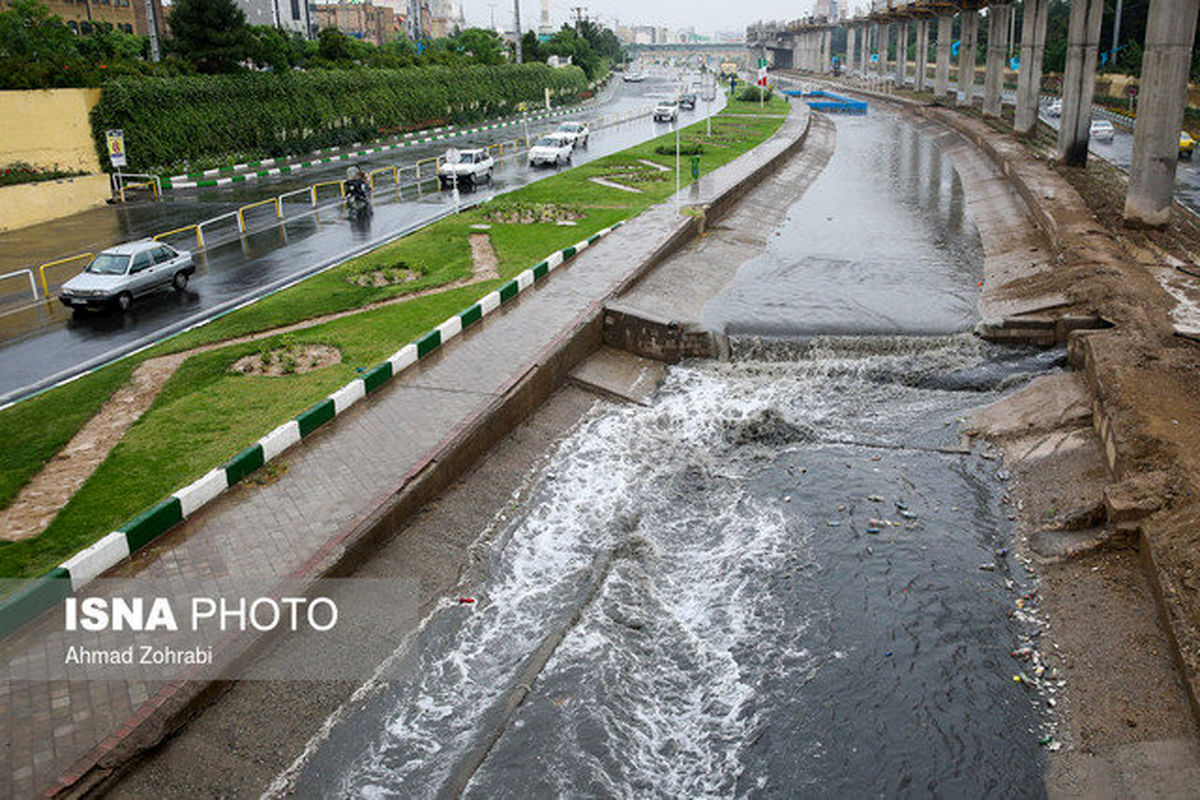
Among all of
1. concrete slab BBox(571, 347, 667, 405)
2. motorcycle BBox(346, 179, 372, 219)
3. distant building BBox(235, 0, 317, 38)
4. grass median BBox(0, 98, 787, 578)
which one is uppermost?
distant building BBox(235, 0, 317, 38)

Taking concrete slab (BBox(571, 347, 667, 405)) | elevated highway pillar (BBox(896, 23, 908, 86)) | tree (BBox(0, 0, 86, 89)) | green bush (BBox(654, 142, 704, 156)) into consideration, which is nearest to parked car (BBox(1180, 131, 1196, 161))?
green bush (BBox(654, 142, 704, 156))

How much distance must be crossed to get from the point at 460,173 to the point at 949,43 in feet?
166

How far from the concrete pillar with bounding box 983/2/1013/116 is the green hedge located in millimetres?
33949

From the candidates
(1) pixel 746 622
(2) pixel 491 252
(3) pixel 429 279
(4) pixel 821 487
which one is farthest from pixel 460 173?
(1) pixel 746 622

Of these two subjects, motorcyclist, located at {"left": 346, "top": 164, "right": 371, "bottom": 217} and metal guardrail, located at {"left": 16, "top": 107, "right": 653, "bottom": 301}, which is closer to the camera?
metal guardrail, located at {"left": 16, "top": 107, "right": 653, "bottom": 301}

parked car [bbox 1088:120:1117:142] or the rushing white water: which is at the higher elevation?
parked car [bbox 1088:120:1117:142]

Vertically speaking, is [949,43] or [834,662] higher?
[949,43]

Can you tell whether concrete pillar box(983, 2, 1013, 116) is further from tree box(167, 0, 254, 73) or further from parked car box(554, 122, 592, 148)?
tree box(167, 0, 254, 73)

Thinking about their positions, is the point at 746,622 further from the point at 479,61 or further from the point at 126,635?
the point at 479,61

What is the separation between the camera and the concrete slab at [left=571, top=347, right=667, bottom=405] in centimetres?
1745

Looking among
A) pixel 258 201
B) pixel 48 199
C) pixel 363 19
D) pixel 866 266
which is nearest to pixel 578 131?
pixel 258 201

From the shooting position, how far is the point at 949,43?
70.4m

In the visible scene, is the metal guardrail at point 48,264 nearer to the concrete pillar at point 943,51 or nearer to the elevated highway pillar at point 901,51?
the concrete pillar at point 943,51

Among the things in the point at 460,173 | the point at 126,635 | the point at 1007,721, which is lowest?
the point at 1007,721
